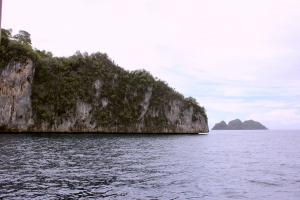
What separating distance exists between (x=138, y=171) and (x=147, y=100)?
8697 cm

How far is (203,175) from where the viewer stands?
19.8m

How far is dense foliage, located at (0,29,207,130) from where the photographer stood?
8038cm

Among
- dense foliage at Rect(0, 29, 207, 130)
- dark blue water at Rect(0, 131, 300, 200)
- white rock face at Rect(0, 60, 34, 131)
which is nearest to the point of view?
dark blue water at Rect(0, 131, 300, 200)

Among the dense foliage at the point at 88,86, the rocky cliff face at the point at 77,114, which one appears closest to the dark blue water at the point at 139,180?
the rocky cliff face at the point at 77,114

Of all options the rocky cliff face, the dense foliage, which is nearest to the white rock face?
the rocky cliff face

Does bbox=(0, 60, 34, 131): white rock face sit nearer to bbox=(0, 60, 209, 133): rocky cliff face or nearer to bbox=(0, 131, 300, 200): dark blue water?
bbox=(0, 60, 209, 133): rocky cliff face

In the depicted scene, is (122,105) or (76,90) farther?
(122,105)

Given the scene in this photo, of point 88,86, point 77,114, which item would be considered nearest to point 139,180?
point 77,114

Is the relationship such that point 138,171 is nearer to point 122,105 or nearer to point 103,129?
point 103,129

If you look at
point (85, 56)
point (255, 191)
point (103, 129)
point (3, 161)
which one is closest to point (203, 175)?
point (255, 191)

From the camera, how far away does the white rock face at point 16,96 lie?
71812 mm

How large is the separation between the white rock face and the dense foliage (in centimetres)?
233

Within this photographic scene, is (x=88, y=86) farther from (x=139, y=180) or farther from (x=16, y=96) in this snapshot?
(x=139, y=180)

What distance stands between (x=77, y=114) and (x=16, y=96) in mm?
20761
